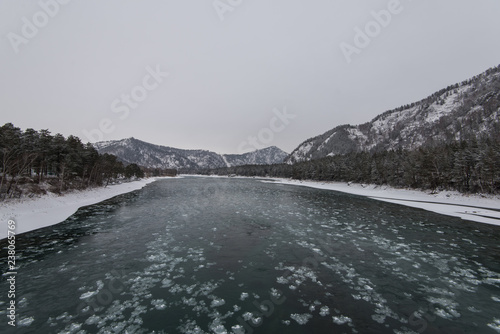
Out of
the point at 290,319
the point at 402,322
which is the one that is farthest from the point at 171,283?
the point at 402,322

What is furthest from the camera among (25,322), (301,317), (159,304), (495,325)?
(159,304)

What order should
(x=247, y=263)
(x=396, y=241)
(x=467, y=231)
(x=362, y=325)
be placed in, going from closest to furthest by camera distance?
(x=362, y=325), (x=247, y=263), (x=396, y=241), (x=467, y=231)

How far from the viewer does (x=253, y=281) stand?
11.1 meters

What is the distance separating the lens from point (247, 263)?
13406mm

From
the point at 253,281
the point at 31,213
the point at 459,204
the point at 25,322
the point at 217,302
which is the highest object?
the point at 31,213

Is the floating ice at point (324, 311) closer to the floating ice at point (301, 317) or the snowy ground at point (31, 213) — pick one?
the floating ice at point (301, 317)

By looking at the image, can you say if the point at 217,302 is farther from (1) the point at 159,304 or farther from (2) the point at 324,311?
(2) the point at 324,311

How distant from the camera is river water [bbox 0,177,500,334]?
7.93 metres

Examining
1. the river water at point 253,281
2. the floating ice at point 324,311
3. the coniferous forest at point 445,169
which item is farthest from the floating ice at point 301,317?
the coniferous forest at point 445,169

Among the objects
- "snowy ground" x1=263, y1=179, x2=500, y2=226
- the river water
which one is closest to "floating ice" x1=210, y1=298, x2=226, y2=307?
the river water

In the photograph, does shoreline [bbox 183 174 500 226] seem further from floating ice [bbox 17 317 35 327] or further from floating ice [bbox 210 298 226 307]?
floating ice [bbox 17 317 35 327]

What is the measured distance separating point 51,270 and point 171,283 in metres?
7.39

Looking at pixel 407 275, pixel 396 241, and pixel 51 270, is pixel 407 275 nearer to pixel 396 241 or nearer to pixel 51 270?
pixel 396 241

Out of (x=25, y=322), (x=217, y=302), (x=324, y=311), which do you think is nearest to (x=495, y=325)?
(x=324, y=311)
